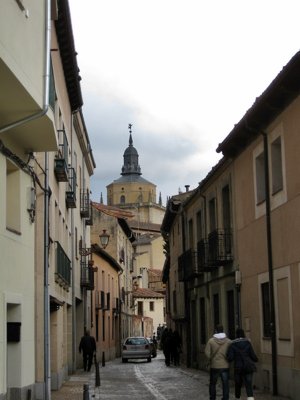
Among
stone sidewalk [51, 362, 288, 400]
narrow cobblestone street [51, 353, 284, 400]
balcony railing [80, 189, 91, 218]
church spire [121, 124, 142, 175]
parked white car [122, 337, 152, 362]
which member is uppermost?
church spire [121, 124, 142, 175]

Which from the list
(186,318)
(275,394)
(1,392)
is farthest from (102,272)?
(1,392)

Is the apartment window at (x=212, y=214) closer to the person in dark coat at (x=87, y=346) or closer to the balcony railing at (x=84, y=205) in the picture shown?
the person in dark coat at (x=87, y=346)

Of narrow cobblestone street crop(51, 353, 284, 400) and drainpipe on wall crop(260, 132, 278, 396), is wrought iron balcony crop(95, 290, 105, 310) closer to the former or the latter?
narrow cobblestone street crop(51, 353, 284, 400)

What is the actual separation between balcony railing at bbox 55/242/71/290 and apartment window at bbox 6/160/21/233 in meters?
6.27

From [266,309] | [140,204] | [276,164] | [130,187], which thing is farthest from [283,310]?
[130,187]

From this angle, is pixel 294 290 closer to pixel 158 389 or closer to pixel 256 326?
pixel 256 326

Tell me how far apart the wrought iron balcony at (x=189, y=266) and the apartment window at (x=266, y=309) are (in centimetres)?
755

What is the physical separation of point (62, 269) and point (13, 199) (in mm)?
7981

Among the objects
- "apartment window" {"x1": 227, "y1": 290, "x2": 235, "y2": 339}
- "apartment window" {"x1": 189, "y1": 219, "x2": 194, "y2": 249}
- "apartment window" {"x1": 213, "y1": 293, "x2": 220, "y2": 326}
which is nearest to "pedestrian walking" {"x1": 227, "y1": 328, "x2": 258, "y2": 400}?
"apartment window" {"x1": 227, "y1": 290, "x2": 235, "y2": 339}

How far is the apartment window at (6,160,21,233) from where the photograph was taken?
13.7 metres

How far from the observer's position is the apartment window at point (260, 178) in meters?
18.4

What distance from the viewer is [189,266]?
91.8ft

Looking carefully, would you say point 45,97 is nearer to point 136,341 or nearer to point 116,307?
point 136,341

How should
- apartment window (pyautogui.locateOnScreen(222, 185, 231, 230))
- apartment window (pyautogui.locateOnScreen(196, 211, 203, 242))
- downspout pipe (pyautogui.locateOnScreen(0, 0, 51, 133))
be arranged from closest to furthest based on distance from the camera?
downspout pipe (pyautogui.locateOnScreen(0, 0, 51, 133)) → apartment window (pyautogui.locateOnScreen(222, 185, 231, 230)) → apartment window (pyautogui.locateOnScreen(196, 211, 203, 242))
